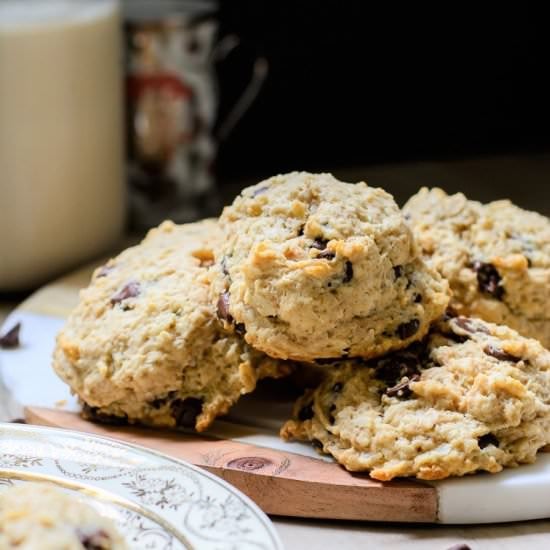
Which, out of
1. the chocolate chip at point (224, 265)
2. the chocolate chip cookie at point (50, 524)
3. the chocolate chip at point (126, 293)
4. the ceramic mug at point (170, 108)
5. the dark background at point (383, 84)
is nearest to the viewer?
the chocolate chip cookie at point (50, 524)

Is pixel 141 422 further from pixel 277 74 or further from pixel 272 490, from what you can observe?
pixel 277 74

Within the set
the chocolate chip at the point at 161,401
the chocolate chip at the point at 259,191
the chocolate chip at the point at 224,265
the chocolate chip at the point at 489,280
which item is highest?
the chocolate chip at the point at 259,191

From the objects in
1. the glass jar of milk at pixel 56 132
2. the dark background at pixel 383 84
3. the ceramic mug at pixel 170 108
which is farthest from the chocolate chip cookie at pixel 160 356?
the dark background at pixel 383 84

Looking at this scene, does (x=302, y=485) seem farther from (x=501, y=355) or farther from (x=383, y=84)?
(x=383, y=84)

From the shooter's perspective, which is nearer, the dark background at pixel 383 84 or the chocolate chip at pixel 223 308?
the chocolate chip at pixel 223 308

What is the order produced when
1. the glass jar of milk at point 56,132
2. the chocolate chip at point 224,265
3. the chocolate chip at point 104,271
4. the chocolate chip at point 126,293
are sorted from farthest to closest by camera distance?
the glass jar of milk at point 56,132 < the chocolate chip at point 104,271 < the chocolate chip at point 126,293 < the chocolate chip at point 224,265

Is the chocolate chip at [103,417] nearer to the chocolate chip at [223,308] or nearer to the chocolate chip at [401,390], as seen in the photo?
the chocolate chip at [223,308]
